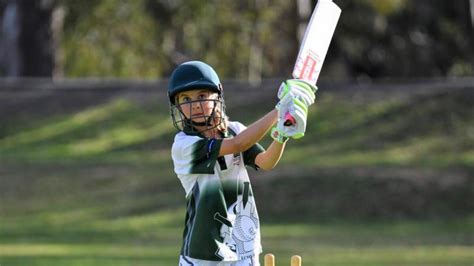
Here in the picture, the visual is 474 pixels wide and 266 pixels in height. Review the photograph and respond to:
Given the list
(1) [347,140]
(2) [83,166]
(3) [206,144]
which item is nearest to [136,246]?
(2) [83,166]

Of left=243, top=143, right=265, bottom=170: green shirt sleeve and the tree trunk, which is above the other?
the tree trunk

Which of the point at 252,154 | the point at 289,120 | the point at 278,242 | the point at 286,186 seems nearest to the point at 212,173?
the point at 252,154

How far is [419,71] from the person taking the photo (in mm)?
43062

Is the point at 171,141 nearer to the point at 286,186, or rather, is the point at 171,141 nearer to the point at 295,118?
the point at 286,186

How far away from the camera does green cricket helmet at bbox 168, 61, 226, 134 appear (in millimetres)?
5504

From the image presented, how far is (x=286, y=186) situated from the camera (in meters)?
21.7

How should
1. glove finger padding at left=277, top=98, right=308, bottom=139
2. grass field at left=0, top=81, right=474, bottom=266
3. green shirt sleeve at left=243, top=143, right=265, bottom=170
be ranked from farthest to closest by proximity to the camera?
grass field at left=0, top=81, right=474, bottom=266 → green shirt sleeve at left=243, top=143, right=265, bottom=170 → glove finger padding at left=277, top=98, right=308, bottom=139

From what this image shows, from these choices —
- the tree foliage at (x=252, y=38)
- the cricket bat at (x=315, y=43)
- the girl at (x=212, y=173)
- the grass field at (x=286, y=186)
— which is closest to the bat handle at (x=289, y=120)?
the cricket bat at (x=315, y=43)

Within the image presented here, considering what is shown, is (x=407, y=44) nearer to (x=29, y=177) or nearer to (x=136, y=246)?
(x=29, y=177)

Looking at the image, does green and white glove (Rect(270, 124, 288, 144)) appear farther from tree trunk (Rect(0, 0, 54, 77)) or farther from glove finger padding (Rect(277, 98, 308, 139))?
tree trunk (Rect(0, 0, 54, 77))

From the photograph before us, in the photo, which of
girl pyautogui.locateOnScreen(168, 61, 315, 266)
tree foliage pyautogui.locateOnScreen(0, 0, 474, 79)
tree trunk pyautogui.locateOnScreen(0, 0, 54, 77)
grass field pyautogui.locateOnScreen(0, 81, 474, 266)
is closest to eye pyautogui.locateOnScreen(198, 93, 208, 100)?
girl pyautogui.locateOnScreen(168, 61, 315, 266)

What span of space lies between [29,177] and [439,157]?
23.8 ft

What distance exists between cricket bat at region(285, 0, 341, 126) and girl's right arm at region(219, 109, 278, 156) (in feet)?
0.74

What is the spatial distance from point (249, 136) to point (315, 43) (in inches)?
21.4
